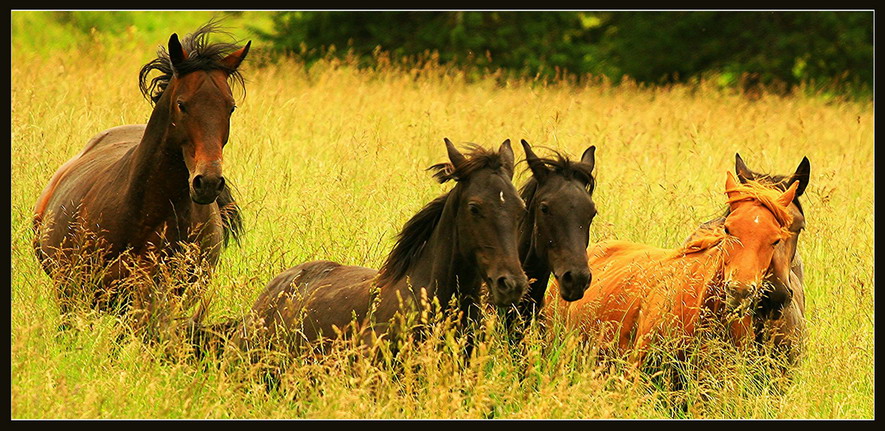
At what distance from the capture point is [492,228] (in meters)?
4.82

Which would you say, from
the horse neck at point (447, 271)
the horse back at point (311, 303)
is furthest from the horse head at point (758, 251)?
the horse back at point (311, 303)

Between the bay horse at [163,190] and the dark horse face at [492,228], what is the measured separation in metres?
1.31

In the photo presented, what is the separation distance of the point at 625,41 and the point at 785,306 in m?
13.2

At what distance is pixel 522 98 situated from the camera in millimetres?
13008

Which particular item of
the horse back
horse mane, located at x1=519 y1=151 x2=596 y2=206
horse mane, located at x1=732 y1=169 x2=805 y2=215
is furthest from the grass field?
horse mane, located at x1=732 y1=169 x2=805 y2=215

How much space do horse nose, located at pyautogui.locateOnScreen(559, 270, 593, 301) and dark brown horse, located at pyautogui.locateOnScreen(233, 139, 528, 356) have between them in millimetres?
372

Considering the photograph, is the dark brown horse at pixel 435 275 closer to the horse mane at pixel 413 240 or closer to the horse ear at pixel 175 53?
the horse mane at pixel 413 240

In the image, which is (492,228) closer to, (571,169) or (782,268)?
(571,169)

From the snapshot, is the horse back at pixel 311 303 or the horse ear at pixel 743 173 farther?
the horse ear at pixel 743 173

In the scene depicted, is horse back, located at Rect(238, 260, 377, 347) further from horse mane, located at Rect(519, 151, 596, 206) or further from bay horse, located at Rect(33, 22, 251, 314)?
horse mane, located at Rect(519, 151, 596, 206)

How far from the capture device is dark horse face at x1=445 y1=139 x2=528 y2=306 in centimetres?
472

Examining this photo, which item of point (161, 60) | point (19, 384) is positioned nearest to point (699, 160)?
point (161, 60)

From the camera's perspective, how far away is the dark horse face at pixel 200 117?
5391mm

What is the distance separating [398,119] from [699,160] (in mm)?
3180
